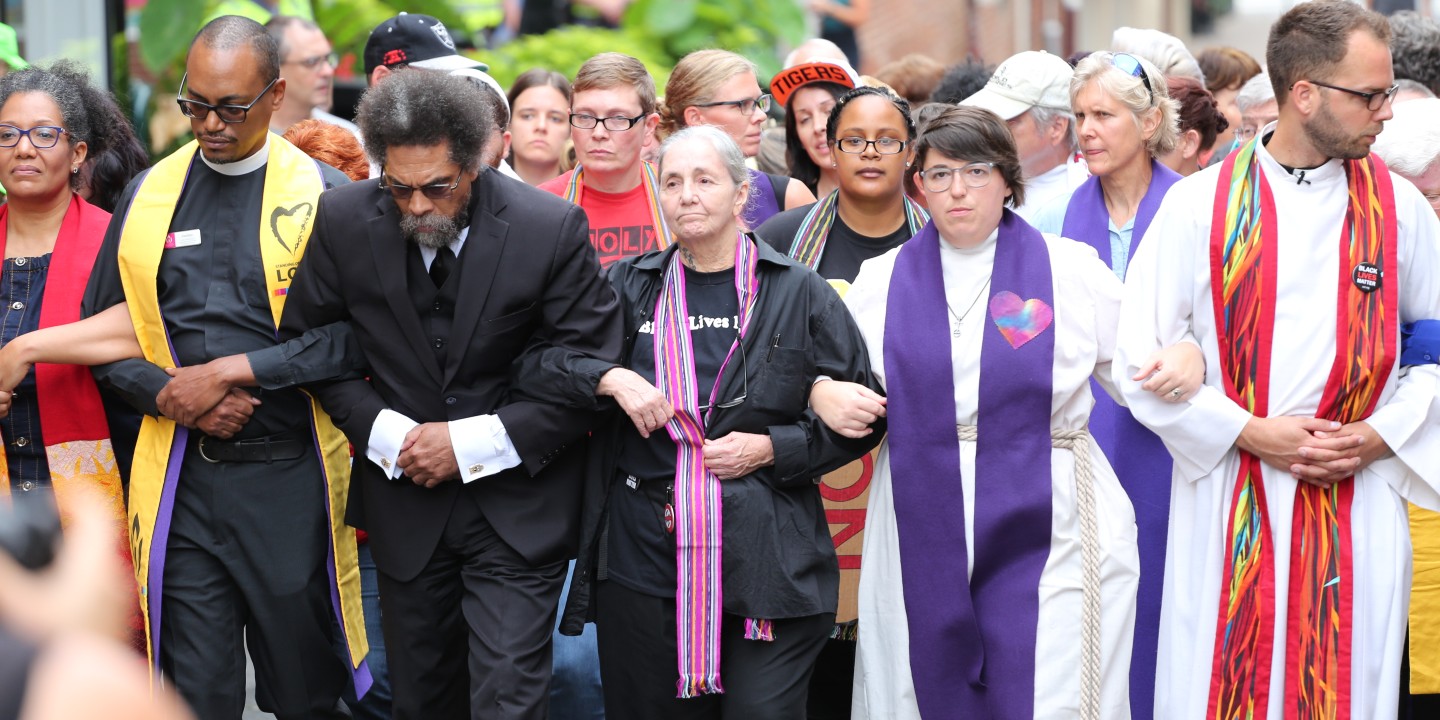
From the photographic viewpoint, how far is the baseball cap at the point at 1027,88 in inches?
252

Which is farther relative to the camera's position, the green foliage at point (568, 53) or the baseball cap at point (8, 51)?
the green foliage at point (568, 53)

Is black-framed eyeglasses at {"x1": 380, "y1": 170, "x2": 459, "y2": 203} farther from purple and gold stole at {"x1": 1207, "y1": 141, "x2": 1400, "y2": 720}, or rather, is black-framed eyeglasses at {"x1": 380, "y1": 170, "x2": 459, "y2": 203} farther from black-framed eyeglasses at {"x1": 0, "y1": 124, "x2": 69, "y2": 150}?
purple and gold stole at {"x1": 1207, "y1": 141, "x2": 1400, "y2": 720}

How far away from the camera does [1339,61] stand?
447 centimetres

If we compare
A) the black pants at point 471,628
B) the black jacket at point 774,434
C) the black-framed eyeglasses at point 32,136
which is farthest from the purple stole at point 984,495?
the black-framed eyeglasses at point 32,136

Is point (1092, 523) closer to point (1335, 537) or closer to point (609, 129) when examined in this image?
point (1335, 537)

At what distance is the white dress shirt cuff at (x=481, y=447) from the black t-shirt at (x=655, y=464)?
0.34 meters

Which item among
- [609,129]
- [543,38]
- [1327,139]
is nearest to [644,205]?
[609,129]

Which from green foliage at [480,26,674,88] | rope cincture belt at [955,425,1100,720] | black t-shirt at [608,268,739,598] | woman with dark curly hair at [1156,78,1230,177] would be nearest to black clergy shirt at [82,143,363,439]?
black t-shirt at [608,268,739,598]

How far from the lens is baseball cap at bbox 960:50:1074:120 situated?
21.0 ft

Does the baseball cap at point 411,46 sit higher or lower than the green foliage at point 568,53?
lower

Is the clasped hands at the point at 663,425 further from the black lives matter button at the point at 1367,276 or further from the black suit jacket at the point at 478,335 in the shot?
the black lives matter button at the point at 1367,276

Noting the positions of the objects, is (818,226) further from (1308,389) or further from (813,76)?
(1308,389)

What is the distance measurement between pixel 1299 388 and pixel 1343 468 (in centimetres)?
24

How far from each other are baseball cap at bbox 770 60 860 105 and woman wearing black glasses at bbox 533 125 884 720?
70.2 inches
